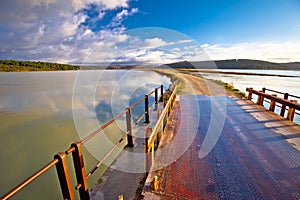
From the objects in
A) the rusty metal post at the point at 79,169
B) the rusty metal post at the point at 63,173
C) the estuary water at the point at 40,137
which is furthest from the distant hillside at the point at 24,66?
the rusty metal post at the point at 63,173

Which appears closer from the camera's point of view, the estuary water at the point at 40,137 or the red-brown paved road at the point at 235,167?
the red-brown paved road at the point at 235,167

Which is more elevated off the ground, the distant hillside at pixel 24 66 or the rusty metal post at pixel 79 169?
the distant hillside at pixel 24 66

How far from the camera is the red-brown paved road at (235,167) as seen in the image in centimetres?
224

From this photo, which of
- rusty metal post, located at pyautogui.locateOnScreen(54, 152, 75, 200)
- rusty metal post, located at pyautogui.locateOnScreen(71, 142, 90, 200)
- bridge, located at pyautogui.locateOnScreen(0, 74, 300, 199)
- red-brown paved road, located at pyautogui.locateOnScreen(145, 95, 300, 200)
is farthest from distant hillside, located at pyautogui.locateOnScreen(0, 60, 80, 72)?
red-brown paved road, located at pyautogui.locateOnScreen(145, 95, 300, 200)

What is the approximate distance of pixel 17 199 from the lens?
136 inches

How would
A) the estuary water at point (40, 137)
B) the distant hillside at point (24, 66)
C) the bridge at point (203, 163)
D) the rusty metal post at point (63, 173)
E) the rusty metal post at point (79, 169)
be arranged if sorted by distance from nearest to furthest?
the rusty metal post at point (63, 173)
the rusty metal post at point (79, 169)
the bridge at point (203, 163)
the estuary water at point (40, 137)
the distant hillside at point (24, 66)

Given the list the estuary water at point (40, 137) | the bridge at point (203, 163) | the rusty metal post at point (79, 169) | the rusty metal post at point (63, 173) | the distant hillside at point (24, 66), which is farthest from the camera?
the distant hillside at point (24, 66)

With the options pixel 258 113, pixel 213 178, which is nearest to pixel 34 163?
pixel 213 178

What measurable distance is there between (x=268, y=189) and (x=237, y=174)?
1.37 ft

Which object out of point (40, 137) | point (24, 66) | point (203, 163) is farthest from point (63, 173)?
point (24, 66)

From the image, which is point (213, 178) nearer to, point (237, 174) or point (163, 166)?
point (237, 174)

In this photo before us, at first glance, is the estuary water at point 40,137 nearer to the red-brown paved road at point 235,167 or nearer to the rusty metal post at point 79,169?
the rusty metal post at point 79,169

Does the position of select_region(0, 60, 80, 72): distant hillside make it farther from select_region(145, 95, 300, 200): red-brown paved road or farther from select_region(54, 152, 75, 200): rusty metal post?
select_region(145, 95, 300, 200): red-brown paved road

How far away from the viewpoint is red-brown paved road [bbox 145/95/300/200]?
2235mm
